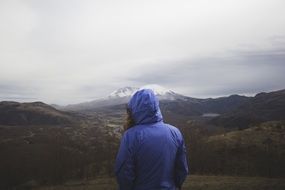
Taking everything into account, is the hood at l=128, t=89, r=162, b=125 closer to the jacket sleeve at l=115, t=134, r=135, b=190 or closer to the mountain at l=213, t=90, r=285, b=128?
the jacket sleeve at l=115, t=134, r=135, b=190

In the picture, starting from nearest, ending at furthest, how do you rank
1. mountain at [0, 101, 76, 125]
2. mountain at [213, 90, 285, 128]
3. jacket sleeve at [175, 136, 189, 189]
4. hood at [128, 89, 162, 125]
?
1. hood at [128, 89, 162, 125]
2. jacket sleeve at [175, 136, 189, 189]
3. mountain at [213, 90, 285, 128]
4. mountain at [0, 101, 76, 125]

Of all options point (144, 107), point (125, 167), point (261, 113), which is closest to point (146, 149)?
point (125, 167)

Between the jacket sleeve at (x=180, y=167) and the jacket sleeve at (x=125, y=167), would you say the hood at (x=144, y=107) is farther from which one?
the jacket sleeve at (x=180, y=167)

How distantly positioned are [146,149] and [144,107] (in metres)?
0.42

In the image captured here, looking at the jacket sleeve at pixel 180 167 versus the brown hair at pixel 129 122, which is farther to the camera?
the jacket sleeve at pixel 180 167

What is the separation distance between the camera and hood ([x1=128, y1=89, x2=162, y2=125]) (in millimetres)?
3871

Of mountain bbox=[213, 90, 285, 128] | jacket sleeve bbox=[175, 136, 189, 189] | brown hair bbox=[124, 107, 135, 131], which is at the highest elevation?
brown hair bbox=[124, 107, 135, 131]

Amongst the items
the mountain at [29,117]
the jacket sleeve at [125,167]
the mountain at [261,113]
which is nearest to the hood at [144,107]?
the jacket sleeve at [125,167]

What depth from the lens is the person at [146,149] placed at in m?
3.74

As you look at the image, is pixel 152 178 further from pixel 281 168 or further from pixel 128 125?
pixel 281 168

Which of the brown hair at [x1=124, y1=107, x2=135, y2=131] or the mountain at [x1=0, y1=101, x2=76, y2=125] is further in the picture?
the mountain at [x1=0, y1=101, x2=76, y2=125]

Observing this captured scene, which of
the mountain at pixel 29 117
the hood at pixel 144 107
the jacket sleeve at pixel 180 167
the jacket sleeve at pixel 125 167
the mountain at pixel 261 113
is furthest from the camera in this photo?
the mountain at pixel 29 117

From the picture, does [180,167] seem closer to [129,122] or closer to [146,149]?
[146,149]

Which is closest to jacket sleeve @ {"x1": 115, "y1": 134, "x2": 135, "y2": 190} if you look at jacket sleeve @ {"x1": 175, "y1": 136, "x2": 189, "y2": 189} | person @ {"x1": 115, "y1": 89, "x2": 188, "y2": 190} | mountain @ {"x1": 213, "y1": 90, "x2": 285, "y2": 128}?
person @ {"x1": 115, "y1": 89, "x2": 188, "y2": 190}
